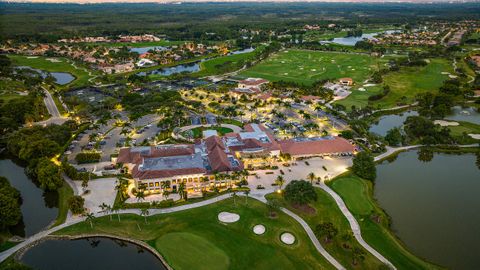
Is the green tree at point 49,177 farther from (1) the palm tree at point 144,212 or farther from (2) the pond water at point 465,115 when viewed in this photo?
(2) the pond water at point 465,115

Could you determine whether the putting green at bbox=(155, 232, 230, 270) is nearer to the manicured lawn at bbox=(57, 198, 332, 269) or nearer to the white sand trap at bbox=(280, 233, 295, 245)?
the manicured lawn at bbox=(57, 198, 332, 269)

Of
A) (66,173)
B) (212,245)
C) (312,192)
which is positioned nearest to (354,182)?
(312,192)

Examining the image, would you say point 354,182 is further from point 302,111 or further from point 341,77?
point 341,77

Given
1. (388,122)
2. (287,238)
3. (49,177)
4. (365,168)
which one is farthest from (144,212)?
(388,122)

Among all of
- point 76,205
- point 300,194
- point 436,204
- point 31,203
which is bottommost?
point 31,203

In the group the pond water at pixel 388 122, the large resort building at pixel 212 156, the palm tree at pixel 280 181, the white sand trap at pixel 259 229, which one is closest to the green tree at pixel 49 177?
the large resort building at pixel 212 156

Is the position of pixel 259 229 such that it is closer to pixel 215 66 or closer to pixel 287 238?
pixel 287 238

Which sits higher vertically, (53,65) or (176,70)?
(53,65)
